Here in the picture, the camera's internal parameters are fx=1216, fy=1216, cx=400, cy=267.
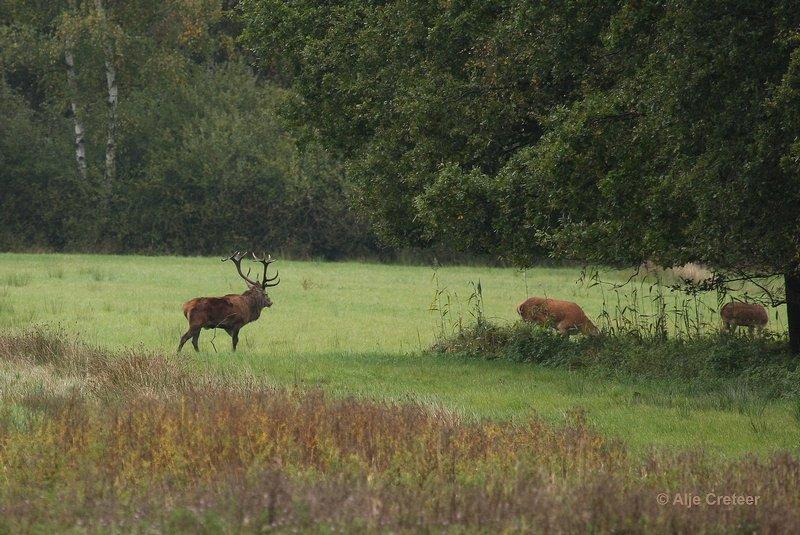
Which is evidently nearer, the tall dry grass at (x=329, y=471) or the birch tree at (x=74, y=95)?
the tall dry grass at (x=329, y=471)

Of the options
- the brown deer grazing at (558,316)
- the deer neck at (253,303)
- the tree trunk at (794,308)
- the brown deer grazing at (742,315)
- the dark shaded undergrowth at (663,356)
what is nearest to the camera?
the dark shaded undergrowth at (663,356)

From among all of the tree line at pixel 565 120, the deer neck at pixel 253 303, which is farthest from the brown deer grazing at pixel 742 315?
the deer neck at pixel 253 303

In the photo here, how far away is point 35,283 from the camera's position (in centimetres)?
3388

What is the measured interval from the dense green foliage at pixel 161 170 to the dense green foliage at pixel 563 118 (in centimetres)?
3282

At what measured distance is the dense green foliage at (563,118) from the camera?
1316 cm

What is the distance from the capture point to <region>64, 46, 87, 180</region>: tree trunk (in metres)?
51.7

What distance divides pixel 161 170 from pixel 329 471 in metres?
47.0

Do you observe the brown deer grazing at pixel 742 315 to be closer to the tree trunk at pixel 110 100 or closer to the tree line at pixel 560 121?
the tree line at pixel 560 121

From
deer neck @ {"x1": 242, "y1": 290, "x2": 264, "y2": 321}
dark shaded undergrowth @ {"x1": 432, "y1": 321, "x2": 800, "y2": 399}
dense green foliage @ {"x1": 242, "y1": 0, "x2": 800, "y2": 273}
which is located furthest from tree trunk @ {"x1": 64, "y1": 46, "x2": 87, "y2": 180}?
dark shaded undergrowth @ {"x1": 432, "y1": 321, "x2": 800, "y2": 399}

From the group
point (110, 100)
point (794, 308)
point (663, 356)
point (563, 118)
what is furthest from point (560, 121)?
point (110, 100)

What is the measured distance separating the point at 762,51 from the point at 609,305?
61.3ft

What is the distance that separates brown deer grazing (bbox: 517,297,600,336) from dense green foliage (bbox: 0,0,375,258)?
1308 inches

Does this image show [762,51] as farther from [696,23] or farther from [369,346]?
[369,346]

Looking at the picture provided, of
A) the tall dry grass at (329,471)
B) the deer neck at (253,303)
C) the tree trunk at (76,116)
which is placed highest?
the tree trunk at (76,116)
